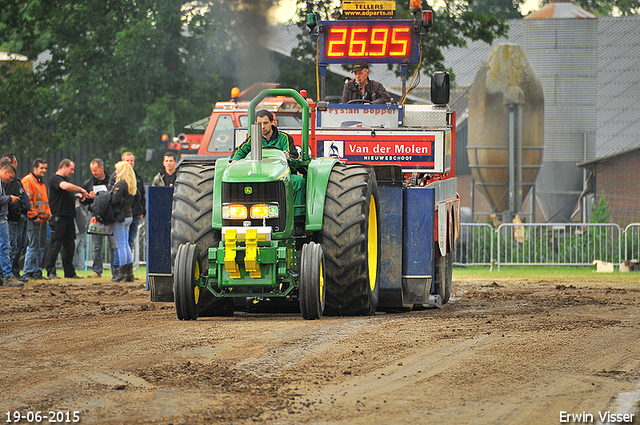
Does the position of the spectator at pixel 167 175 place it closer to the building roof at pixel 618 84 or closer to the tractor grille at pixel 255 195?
the tractor grille at pixel 255 195

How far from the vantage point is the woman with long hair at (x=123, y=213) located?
55.8 ft

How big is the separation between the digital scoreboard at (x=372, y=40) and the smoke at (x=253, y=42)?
11.2 meters

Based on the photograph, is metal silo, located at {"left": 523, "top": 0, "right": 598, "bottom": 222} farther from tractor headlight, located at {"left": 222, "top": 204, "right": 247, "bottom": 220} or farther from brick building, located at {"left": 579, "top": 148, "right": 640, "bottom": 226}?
tractor headlight, located at {"left": 222, "top": 204, "right": 247, "bottom": 220}

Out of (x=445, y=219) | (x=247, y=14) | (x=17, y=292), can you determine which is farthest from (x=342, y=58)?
(x=247, y=14)

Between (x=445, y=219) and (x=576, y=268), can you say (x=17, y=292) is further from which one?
(x=576, y=268)

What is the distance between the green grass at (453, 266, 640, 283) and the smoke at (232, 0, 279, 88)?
27.0 feet

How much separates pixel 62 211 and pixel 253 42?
9.87 metres

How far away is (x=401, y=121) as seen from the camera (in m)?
13.4

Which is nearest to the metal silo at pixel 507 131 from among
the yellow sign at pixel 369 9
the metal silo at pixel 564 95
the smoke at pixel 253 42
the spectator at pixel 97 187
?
the metal silo at pixel 564 95

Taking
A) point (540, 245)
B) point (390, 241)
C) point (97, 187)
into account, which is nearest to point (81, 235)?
point (97, 187)

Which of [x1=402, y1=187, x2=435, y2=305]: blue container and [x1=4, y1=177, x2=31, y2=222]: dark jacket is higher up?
[x1=4, y1=177, x2=31, y2=222]: dark jacket

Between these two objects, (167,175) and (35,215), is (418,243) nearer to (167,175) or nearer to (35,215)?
(167,175)

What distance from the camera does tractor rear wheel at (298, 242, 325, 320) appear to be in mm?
9180

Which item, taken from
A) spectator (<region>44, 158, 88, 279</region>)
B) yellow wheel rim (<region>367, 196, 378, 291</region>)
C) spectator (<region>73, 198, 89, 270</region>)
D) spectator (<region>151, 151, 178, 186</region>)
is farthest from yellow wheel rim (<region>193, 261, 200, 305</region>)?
spectator (<region>73, 198, 89, 270</region>)
